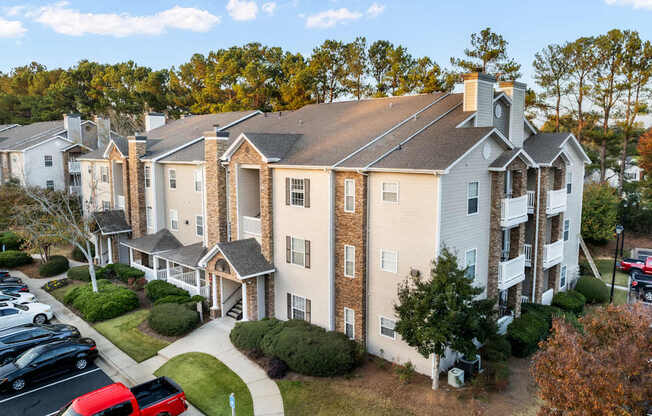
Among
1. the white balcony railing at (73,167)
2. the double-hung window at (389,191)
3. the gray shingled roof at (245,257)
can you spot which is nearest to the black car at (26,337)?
the gray shingled roof at (245,257)

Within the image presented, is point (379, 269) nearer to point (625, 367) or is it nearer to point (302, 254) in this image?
point (302, 254)

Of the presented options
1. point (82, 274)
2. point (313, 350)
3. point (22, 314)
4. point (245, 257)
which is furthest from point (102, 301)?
point (313, 350)

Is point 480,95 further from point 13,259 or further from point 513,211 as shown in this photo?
point 13,259

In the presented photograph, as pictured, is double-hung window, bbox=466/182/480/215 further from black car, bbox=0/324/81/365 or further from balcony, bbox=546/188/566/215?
black car, bbox=0/324/81/365

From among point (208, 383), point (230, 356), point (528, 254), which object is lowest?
point (208, 383)

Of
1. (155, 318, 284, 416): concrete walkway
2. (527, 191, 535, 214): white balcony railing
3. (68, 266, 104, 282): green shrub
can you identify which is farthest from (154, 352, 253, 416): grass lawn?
(527, 191, 535, 214): white balcony railing

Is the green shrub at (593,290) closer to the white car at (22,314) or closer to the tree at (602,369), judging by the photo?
the tree at (602,369)

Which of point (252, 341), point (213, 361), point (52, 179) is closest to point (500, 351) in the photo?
point (252, 341)
